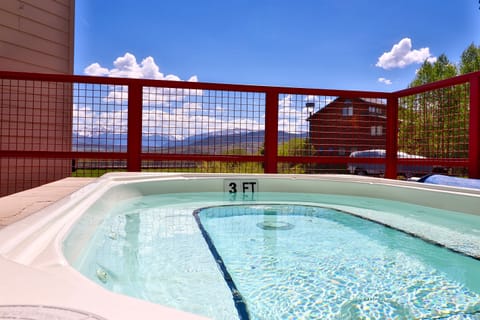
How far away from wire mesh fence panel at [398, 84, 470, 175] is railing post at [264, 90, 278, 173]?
71.8 inches

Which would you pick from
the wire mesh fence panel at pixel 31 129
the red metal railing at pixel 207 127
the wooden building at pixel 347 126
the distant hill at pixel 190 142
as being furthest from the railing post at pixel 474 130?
the wire mesh fence panel at pixel 31 129

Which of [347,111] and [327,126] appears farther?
[347,111]

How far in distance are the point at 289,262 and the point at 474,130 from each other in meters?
2.85

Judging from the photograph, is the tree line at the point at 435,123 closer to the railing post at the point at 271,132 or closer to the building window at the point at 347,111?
the building window at the point at 347,111

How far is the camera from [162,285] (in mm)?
1136

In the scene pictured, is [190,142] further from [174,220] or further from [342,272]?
[342,272]

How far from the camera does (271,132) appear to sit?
4.27 m

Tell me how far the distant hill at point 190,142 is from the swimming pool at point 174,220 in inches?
24.6

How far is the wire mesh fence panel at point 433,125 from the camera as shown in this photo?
3.94 meters

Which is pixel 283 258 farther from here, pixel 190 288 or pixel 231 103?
pixel 231 103

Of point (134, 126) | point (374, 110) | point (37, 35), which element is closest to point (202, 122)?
point (134, 126)

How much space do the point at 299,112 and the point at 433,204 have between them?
7.21ft

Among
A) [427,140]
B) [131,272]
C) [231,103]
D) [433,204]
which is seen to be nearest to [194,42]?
[231,103]

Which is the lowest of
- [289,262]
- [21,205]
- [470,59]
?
[289,262]
